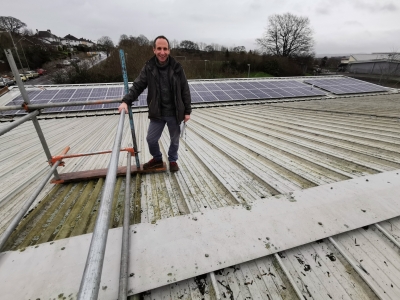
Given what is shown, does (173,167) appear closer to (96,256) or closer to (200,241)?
(200,241)

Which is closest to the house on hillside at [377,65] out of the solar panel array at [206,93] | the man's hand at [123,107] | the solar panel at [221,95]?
the solar panel array at [206,93]

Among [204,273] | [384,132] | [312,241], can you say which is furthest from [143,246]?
[384,132]

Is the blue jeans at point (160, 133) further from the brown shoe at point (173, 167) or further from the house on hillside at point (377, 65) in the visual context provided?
the house on hillside at point (377, 65)

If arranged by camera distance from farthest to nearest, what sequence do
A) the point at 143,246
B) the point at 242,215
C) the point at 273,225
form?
1. the point at 242,215
2. the point at 273,225
3. the point at 143,246

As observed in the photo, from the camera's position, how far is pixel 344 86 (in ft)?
50.5

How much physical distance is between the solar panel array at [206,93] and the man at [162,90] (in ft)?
27.5

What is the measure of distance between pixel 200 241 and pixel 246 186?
1075mm

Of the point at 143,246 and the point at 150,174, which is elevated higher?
the point at 143,246

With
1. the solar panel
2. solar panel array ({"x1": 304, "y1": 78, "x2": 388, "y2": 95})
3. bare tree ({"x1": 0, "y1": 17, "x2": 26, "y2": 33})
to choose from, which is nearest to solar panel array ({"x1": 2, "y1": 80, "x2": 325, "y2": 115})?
the solar panel

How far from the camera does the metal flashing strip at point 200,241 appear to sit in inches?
51.0

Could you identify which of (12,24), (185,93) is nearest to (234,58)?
(185,93)

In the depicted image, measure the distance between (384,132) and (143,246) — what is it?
195 inches

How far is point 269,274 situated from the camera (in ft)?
4.57

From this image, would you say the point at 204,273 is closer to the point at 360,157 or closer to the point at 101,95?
the point at 360,157
